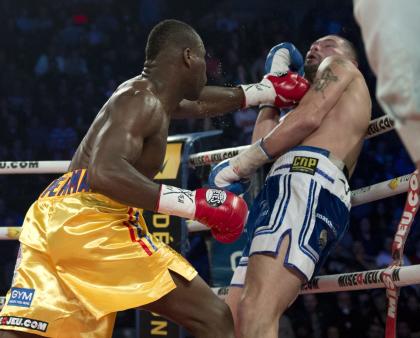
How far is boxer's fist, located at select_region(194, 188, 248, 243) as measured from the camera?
2.15 meters

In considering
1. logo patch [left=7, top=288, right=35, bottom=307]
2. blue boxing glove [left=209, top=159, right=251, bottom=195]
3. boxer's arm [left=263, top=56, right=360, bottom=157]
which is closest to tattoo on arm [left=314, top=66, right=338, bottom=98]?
boxer's arm [left=263, top=56, right=360, bottom=157]

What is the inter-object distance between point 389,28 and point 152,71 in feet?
4.86

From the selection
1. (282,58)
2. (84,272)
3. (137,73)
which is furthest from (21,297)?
(137,73)

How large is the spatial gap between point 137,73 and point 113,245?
18.5ft

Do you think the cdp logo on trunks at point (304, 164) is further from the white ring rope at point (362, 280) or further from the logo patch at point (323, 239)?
the white ring rope at point (362, 280)

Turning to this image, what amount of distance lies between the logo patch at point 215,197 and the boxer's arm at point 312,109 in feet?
1.61

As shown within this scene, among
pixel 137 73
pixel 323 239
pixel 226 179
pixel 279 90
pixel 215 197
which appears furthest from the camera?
pixel 137 73

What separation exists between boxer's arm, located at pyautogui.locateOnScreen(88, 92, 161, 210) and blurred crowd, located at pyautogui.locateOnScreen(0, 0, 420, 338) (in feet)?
9.13

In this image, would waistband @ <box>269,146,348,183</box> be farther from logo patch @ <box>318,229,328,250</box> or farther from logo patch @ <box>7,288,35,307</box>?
logo patch @ <box>7,288,35,307</box>

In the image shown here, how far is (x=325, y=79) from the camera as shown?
2.66m

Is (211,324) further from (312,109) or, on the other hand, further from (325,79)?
(325,79)

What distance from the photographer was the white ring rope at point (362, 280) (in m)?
2.24

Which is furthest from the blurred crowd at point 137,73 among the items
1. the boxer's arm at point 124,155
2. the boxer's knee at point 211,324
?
the boxer's arm at point 124,155

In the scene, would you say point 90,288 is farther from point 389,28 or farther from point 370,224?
point 370,224
